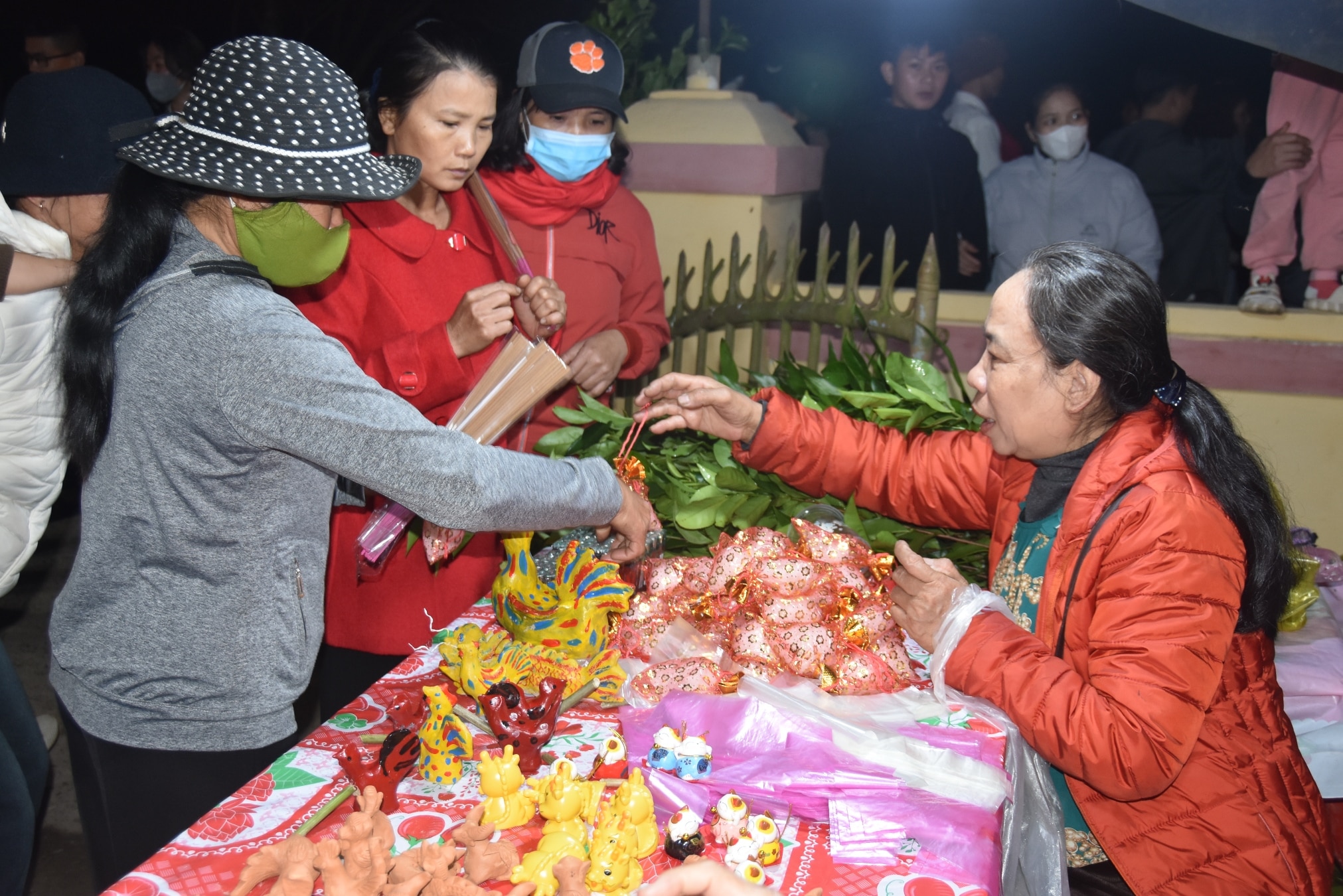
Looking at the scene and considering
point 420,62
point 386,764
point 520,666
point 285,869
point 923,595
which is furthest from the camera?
point 420,62

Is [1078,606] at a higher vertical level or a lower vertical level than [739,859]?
higher

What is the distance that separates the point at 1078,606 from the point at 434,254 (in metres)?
1.68

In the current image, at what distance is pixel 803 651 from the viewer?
6.16 ft

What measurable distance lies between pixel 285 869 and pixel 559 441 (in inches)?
57.5

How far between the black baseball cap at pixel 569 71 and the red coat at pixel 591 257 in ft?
0.72

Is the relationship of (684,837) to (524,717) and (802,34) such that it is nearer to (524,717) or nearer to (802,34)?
(524,717)

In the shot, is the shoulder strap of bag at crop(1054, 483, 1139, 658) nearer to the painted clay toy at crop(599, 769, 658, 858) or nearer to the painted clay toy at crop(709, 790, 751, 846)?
Result: the painted clay toy at crop(709, 790, 751, 846)

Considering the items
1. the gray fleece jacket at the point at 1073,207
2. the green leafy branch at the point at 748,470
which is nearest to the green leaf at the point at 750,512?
the green leafy branch at the point at 748,470

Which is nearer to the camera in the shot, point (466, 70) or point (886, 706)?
point (886, 706)

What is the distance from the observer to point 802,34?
7547 millimetres

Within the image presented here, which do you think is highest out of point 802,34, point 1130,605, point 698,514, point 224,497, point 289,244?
point 802,34

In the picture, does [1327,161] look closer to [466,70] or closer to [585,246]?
[585,246]

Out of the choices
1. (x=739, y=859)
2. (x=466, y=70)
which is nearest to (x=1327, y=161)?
(x=466, y=70)

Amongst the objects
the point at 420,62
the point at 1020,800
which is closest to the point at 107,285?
the point at 420,62
